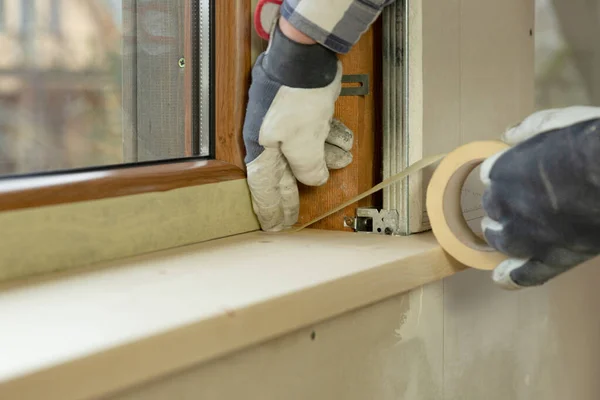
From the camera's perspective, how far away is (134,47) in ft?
3.84

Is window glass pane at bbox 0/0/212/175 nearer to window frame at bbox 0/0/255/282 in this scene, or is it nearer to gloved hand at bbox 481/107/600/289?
window frame at bbox 0/0/255/282

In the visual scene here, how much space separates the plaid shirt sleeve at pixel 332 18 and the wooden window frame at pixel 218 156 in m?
0.11

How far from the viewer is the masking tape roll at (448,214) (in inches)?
42.1

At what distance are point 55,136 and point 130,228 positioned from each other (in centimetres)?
17

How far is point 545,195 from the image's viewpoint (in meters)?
0.93

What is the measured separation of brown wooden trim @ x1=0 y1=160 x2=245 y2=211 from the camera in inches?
34.5

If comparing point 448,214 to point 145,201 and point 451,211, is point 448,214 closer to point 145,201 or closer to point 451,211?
point 451,211

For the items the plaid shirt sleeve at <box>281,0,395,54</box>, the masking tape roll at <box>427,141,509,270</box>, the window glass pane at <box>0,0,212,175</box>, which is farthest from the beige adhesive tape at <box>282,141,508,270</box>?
the window glass pane at <box>0,0,212,175</box>

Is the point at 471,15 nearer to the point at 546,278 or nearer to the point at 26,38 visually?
the point at 546,278

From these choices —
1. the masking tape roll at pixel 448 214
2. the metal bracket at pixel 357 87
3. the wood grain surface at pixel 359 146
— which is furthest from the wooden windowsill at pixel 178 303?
the metal bracket at pixel 357 87

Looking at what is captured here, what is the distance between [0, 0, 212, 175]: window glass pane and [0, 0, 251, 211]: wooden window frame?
2 centimetres

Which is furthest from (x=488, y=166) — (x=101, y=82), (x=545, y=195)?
(x=101, y=82)

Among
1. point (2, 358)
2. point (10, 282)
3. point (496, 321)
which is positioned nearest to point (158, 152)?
point (10, 282)

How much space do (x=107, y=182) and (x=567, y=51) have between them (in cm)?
161
